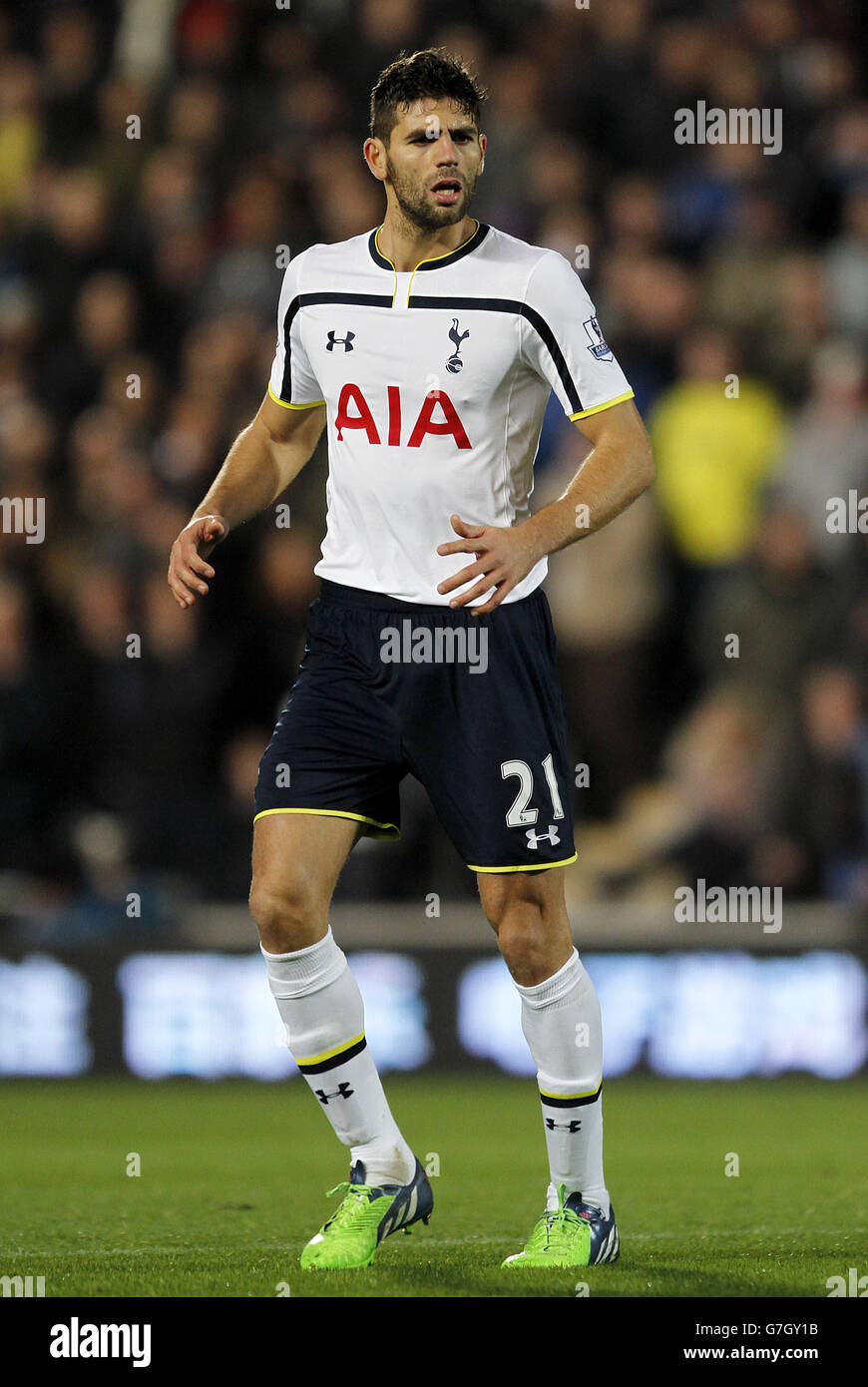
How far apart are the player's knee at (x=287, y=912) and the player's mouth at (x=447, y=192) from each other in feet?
4.79

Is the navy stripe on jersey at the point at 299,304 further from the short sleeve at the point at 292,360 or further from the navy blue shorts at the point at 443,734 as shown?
the navy blue shorts at the point at 443,734

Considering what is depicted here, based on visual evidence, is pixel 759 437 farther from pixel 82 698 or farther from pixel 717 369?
pixel 82 698

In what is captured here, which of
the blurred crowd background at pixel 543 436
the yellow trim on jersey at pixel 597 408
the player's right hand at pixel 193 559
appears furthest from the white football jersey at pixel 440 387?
the blurred crowd background at pixel 543 436

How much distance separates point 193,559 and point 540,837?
0.95 meters

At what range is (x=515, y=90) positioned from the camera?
1074 centimetres

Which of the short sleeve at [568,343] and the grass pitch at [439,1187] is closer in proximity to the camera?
the grass pitch at [439,1187]

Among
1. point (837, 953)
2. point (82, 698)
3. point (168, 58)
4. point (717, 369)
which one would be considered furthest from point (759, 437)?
point (168, 58)

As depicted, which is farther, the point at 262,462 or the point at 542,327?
the point at 262,462

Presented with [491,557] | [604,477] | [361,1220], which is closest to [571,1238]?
[361,1220]

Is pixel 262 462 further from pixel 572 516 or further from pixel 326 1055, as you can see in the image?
pixel 326 1055

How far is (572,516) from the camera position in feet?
14.0

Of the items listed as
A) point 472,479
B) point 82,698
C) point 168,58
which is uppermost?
point 168,58

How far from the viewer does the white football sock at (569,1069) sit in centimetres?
446

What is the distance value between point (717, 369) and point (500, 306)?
5005mm
